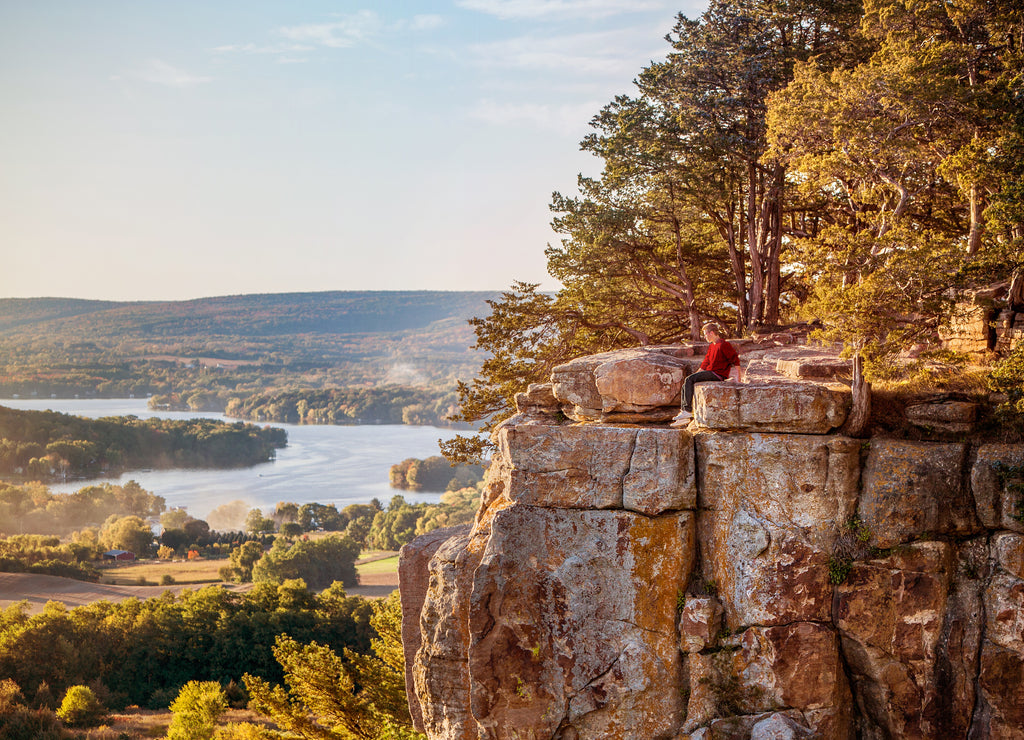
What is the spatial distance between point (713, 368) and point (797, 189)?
447 inches

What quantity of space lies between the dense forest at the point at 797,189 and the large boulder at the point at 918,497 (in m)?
1.48

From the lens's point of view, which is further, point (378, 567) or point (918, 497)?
point (378, 567)

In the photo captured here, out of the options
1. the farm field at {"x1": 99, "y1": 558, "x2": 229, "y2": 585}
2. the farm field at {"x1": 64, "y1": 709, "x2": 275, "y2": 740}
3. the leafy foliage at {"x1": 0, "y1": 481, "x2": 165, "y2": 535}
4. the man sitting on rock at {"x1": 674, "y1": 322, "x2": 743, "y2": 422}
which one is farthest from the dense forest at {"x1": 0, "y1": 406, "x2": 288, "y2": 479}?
the man sitting on rock at {"x1": 674, "y1": 322, "x2": 743, "y2": 422}

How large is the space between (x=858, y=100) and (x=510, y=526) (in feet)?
34.4

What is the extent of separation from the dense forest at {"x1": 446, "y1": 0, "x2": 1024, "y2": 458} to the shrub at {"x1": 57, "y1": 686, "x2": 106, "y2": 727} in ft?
85.3

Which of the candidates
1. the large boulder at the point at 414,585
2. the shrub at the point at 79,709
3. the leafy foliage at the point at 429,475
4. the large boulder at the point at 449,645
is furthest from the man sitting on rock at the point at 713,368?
the leafy foliage at the point at 429,475

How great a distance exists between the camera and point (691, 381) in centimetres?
1150

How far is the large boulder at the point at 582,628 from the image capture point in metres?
10.3

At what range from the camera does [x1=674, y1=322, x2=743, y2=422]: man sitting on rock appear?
37.7ft

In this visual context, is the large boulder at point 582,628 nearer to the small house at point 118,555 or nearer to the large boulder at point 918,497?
the large boulder at point 918,497

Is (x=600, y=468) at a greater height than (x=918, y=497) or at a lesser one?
greater

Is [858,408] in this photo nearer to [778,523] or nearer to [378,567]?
[778,523]

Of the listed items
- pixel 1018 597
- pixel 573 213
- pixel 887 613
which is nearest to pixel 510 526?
pixel 887 613

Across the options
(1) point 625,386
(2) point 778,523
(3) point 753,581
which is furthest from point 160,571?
(2) point 778,523
